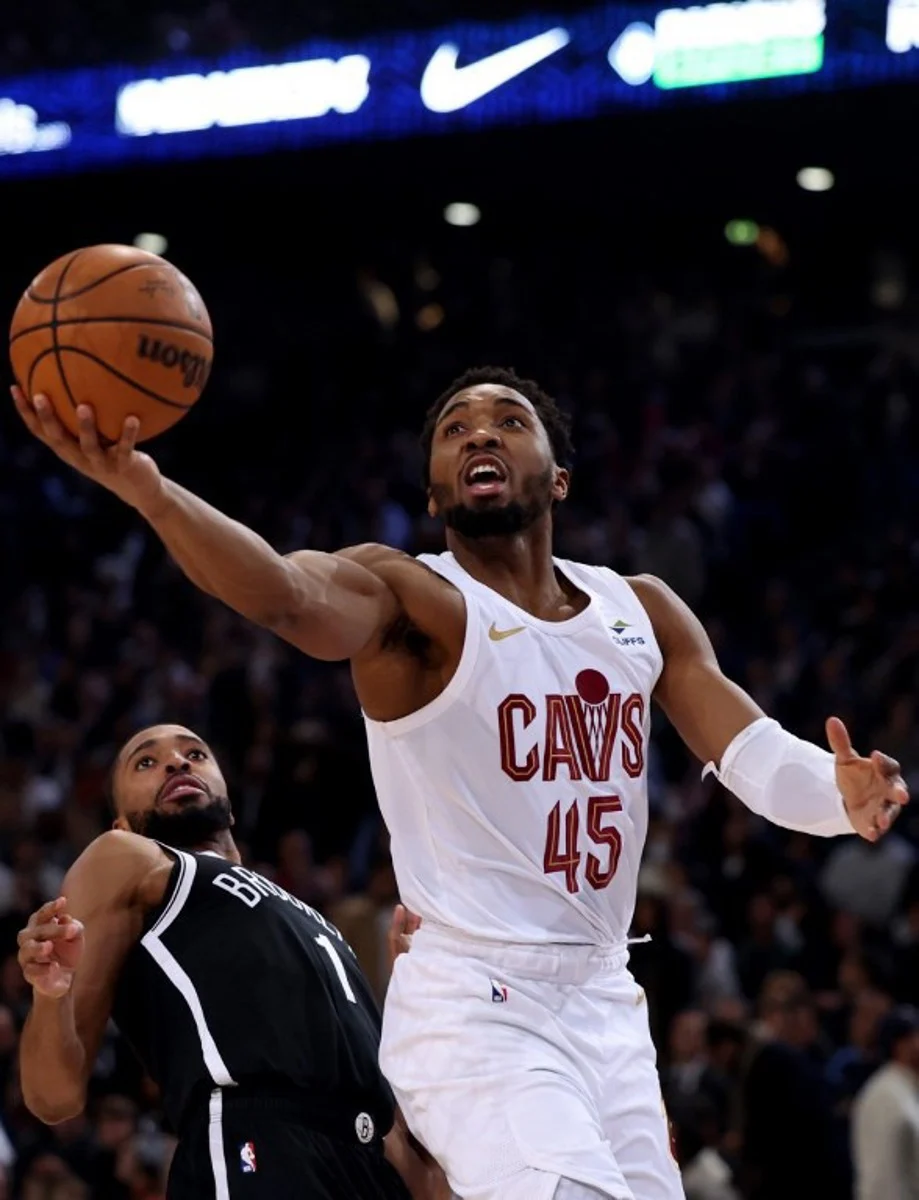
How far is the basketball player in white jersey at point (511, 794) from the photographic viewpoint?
13.1 feet

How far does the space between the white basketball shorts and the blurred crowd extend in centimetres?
386

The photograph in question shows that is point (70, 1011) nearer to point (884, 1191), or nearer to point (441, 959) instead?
point (441, 959)

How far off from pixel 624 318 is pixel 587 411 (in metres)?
2.31

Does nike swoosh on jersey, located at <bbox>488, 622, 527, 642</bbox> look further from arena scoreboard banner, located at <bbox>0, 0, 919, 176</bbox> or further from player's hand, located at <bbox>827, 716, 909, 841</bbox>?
arena scoreboard banner, located at <bbox>0, 0, 919, 176</bbox>

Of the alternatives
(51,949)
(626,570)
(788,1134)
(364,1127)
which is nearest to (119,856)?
(51,949)

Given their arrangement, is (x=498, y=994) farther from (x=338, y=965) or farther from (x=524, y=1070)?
(x=338, y=965)

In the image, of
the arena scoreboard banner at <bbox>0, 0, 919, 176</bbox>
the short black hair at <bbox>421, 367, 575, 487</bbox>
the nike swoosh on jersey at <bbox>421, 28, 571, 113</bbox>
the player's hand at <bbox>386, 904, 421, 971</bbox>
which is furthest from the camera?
the nike swoosh on jersey at <bbox>421, 28, 571, 113</bbox>

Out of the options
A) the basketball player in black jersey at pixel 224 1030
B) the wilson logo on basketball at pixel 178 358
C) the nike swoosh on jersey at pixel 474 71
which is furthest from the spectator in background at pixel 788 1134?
the nike swoosh on jersey at pixel 474 71

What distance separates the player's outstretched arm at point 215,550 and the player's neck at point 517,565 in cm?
55

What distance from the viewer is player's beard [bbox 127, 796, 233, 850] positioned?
5.17m

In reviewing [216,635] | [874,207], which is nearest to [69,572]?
[216,635]

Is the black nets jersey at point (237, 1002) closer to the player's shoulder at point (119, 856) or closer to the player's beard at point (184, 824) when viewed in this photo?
the player's shoulder at point (119, 856)

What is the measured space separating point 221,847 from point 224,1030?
690 mm

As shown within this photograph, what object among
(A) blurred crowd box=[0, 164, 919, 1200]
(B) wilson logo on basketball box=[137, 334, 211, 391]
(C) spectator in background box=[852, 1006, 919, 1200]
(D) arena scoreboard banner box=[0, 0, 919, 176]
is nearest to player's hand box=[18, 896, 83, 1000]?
(B) wilson logo on basketball box=[137, 334, 211, 391]
